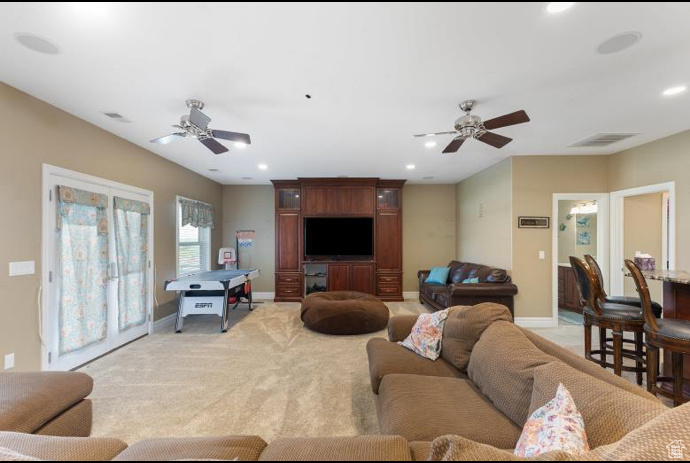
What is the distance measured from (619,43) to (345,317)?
11.6 ft

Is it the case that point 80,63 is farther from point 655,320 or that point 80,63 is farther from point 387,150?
point 655,320

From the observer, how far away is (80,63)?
7.31 ft

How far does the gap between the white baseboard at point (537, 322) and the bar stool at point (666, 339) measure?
2.11m

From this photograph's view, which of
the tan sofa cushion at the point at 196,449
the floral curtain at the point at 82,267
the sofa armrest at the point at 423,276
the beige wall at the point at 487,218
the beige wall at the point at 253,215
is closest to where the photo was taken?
the tan sofa cushion at the point at 196,449

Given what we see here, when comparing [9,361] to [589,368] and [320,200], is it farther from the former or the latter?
[320,200]

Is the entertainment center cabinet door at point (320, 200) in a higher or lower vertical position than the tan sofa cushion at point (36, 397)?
higher

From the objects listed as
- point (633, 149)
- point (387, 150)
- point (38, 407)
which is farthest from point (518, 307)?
point (38, 407)

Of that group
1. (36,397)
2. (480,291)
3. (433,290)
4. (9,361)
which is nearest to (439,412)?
(36,397)

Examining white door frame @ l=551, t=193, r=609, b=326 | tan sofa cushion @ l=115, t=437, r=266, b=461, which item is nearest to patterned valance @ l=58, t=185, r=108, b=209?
tan sofa cushion @ l=115, t=437, r=266, b=461

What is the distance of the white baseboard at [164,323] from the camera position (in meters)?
4.37

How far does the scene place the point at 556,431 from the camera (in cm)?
113

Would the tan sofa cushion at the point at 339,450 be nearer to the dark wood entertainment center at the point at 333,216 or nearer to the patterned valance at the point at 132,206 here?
the patterned valance at the point at 132,206

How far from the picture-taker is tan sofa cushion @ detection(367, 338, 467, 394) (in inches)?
85.7

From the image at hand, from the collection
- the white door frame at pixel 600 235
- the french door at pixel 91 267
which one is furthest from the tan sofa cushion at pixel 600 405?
the french door at pixel 91 267
